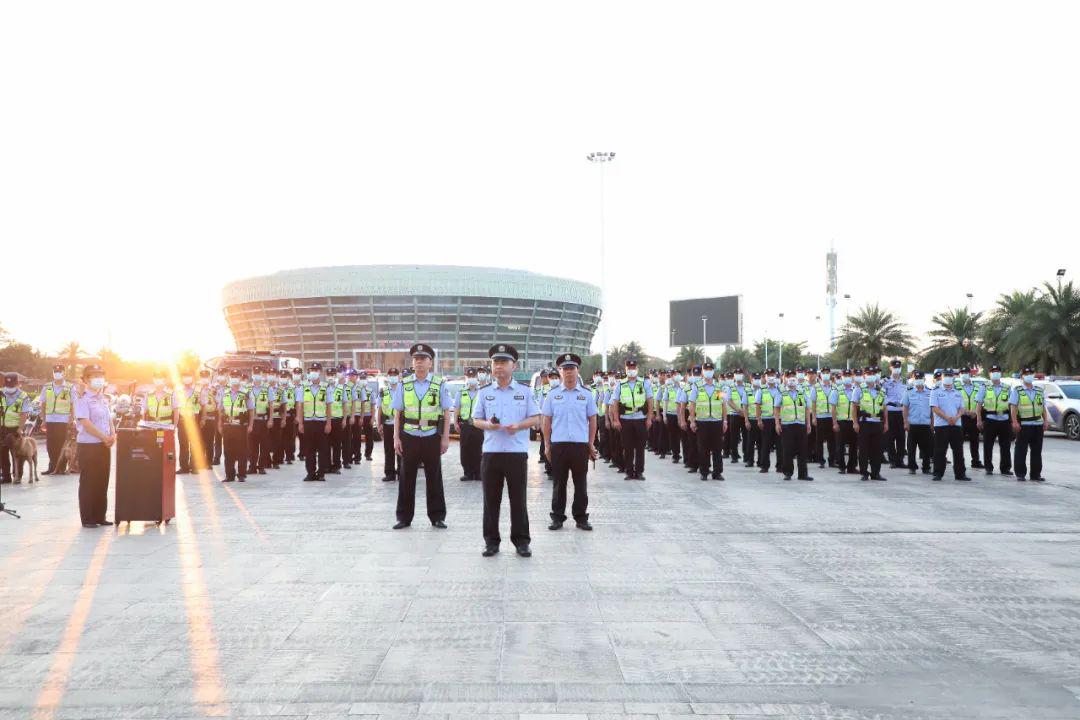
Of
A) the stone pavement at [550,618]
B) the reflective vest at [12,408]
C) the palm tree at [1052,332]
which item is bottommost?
the stone pavement at [550,618]

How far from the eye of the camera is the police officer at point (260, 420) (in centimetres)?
1562

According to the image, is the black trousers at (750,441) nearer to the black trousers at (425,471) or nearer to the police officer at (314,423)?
the police officer at (314,423)

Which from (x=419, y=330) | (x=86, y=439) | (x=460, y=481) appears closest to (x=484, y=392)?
(x=86, y=439)

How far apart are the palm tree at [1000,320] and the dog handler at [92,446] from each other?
36.1m

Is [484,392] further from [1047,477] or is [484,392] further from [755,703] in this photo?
[1047,477]

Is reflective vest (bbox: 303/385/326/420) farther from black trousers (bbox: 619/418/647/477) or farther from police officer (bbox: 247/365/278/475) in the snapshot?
black trousers (bbox: 619/418/647/477)

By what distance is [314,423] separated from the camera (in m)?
15.2

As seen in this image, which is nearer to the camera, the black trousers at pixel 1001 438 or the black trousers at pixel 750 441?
the black trousers at pixel 1001 438

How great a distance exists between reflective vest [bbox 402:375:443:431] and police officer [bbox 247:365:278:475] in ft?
22.2

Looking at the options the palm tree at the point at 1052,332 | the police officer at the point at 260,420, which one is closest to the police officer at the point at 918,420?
the police officer at the point at 260,420

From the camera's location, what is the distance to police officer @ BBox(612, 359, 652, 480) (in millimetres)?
14641

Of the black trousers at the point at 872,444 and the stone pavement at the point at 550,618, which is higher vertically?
the black trousers at the point at 872,444

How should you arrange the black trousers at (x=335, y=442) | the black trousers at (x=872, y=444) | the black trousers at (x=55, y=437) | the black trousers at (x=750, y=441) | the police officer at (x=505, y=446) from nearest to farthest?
the police officer at (x=505, y=446), the black trousers at (x=872, y=444), the black trousers at (x=55, y=437), the black trousers at (x=335, y=442), the black trousers at (x=750, y=441)

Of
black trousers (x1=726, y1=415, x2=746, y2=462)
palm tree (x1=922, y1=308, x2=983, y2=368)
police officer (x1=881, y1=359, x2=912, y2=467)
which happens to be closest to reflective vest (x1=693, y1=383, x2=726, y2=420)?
police officer (x1=881, y1=359, x2=912, y2=467)
